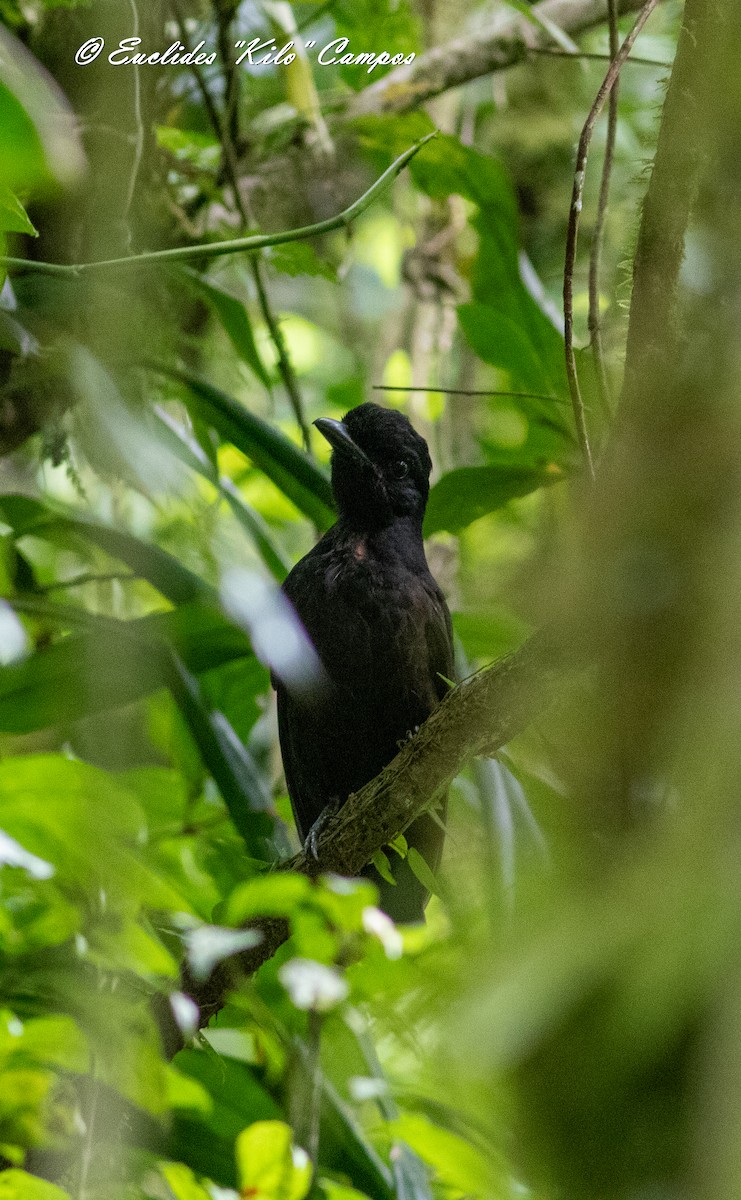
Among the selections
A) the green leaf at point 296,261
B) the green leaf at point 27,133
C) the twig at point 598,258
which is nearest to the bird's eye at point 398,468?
the green leaf at point 296,261

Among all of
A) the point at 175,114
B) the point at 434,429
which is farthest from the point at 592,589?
the point at 434,429

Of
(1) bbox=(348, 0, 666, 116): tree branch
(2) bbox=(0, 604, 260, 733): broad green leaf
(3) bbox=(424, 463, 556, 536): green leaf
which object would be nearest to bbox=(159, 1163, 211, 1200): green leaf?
(2) bbox=(0, 604, 260, 733): broad green leaf

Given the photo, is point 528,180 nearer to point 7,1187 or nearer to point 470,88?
point 470,88

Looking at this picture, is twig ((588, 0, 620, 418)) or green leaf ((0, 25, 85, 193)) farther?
twig ((588, 0, 620, 418))

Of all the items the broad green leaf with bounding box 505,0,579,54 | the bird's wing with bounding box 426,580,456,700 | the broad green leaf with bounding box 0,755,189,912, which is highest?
the broad green leaf with bounding box 505,0,579,54

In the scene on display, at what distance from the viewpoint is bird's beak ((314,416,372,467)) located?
8.93 ft

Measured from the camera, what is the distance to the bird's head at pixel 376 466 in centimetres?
275

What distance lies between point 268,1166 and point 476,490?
1.46 m

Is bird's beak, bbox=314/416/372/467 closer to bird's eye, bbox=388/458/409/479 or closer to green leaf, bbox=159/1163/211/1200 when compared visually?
bird's eye, bbox=388/458/409/479

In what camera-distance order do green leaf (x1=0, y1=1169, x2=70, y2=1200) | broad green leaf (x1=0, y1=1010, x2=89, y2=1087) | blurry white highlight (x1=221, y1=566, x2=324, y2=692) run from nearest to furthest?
green leaf (x1=0, y1=1169, x2=70, y2=1200), broad green leaf (x1=0, y1=1010, x2=89, y2=1087), blurry white highlight (x1=221, y1=566, x2=324, y2=692)

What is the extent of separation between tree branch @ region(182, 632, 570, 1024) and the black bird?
17.6 inches

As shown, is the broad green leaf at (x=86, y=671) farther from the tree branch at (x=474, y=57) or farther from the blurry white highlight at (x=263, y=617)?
the tree branch at (x=474, y=57)

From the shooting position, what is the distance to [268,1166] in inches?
52.4

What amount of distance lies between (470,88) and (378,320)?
105 centimetres
